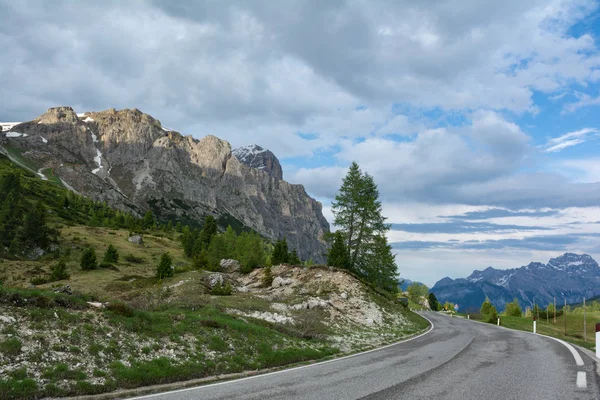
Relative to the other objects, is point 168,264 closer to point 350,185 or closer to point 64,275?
point 64,275

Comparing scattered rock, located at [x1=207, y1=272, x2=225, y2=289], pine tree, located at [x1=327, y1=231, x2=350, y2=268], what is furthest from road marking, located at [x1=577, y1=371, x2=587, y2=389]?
scattered rock, located at [x1=207, y1=272, x2=225, y2=289]

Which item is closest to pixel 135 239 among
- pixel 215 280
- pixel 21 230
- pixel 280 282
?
pixel 21 230

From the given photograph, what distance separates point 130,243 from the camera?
94562mm

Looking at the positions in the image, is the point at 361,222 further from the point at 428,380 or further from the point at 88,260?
the point at 88,260

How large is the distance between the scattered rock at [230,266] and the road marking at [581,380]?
52203mm

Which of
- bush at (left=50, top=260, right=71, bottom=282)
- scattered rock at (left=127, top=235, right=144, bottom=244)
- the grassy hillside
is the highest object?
scattered rock at (left=127, top=235, right=144, bottom=244)

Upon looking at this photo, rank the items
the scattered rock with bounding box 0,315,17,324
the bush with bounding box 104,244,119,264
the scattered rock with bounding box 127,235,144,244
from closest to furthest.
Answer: the scattered rock with bounding box 0,315,17,324 → the bush with bounding box 104,244,119,264 → the scattered rock with bounding box 127,235,144,244

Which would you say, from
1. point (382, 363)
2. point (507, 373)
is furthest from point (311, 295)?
point (507, 373)

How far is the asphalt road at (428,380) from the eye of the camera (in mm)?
9180

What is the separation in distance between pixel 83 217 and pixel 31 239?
69.6 m

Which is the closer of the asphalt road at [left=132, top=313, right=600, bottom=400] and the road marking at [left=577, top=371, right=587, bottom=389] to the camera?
the asphalt road at [left=132, top=313, right=600, bottom=400]

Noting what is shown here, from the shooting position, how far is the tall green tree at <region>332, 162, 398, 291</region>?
48125 mm

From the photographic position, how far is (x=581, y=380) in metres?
10.5

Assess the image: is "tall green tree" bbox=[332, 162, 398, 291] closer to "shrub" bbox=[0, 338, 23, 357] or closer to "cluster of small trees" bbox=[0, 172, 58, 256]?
"shrub" bbox=[0, 338, 23, 357]
